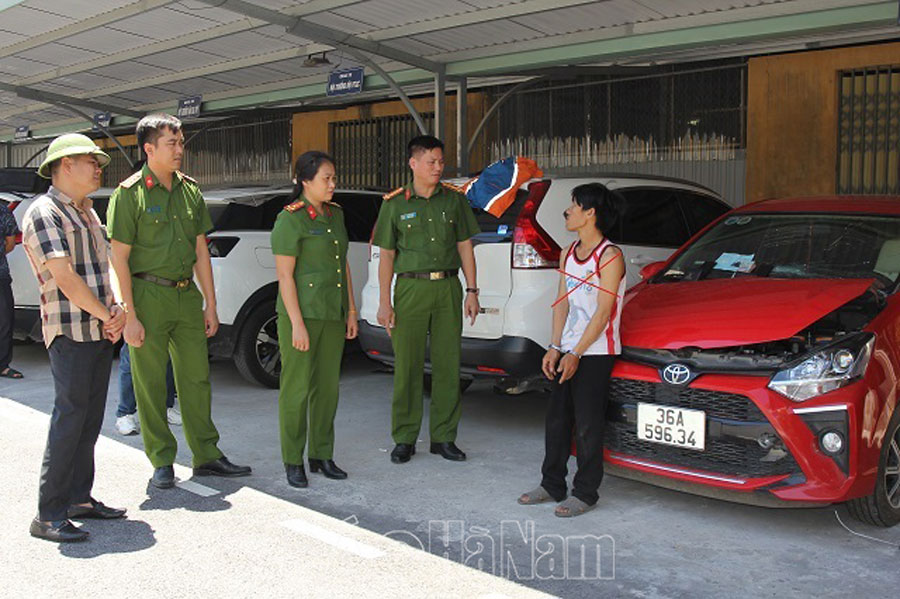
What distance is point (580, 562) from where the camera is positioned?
3.71 m

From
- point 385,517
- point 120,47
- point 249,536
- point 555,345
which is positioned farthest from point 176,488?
point 120,47

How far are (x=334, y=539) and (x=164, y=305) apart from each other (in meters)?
1.52

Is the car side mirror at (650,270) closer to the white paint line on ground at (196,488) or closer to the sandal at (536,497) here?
A: the sandal at (536,497)

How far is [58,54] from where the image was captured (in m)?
11.1

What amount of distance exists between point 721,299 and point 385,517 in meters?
1.93

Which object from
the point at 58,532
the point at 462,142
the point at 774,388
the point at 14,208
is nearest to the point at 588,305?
the point at 774,388

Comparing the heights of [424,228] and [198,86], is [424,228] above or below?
below

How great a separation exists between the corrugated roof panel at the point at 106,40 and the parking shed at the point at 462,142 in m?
0.06

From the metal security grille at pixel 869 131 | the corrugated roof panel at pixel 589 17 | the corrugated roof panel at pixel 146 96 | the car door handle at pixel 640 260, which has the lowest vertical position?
the car door handle at pixel 640 260

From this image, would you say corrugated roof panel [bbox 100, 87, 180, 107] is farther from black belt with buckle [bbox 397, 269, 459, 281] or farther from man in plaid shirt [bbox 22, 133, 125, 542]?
man in plaid shirt [bbox 22, 133, 125, 542]

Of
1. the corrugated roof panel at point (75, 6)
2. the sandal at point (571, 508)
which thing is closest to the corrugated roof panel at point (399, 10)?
the corrugated roof panel at point (75, 6)

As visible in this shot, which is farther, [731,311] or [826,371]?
[731,311]

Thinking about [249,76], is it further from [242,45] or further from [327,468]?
[327,468]

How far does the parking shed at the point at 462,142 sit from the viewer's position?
12.1ft
